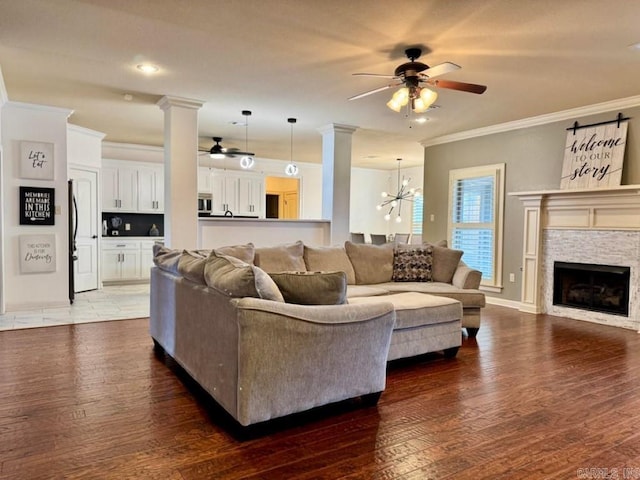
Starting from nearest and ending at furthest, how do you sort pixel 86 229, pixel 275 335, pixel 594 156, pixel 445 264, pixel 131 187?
pixel 275 335
pixel 445 264
pixel 594 156
pixel 86 229
pixel 131 187

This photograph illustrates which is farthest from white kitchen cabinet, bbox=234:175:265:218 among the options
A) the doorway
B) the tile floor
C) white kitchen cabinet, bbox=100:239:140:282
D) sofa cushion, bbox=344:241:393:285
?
sofa cushion, bbox=344:241:393:285

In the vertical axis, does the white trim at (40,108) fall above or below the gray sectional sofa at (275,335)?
above

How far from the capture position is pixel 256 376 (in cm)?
217

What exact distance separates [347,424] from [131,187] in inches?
278

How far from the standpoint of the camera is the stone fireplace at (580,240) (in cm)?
498

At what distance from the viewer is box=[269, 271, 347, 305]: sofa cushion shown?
250 cm

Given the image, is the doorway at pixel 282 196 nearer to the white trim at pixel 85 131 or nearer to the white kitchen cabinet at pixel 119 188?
the white kitchen cabinet at pixel 119 188

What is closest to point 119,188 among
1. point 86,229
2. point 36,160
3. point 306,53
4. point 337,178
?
point 86,229

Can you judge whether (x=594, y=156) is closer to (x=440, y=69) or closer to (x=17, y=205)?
(x=440, y=69)

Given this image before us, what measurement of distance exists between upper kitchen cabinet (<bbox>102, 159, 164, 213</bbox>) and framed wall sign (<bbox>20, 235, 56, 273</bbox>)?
7.78 ft

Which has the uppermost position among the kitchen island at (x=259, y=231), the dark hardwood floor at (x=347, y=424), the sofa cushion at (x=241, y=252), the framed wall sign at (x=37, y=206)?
the framed wall sign at (x=37, y=206)

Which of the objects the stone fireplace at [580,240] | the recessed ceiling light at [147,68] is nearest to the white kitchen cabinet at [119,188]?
the recessed ceiling light at [147,68]

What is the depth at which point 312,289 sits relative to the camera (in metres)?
2.50

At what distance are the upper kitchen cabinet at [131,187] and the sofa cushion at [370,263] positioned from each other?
4856mm
